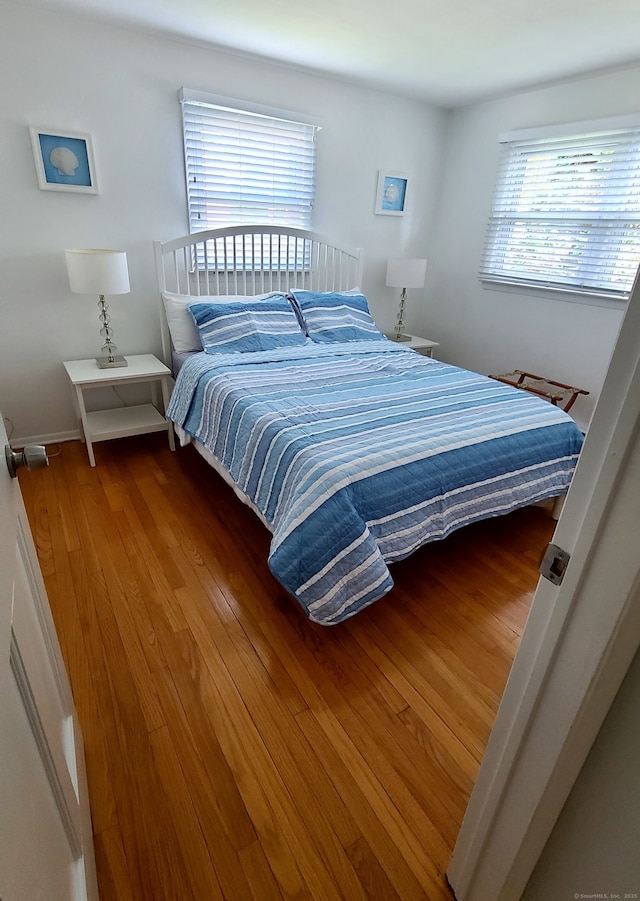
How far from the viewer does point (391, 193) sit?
380 centimetres

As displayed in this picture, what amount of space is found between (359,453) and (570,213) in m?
2.70

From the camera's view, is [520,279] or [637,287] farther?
[520,279]

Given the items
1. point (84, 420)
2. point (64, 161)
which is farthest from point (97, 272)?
point (84, 420)

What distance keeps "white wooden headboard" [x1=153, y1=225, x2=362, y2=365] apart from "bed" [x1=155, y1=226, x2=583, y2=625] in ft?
0.04

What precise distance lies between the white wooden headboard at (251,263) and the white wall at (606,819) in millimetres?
3054

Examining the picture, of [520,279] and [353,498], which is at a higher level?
[520,279]

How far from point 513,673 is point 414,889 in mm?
681

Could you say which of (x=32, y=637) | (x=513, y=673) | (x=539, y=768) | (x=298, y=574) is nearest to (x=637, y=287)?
(x=513, y=673)

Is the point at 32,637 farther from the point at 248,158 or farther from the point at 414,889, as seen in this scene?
the point at 248,158

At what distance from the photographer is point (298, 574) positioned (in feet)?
5.13

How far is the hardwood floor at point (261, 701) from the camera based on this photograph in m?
1.09

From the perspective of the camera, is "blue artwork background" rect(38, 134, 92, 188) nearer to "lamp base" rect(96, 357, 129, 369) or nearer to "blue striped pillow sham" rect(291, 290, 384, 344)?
"lamp base" rect(96, 357, 129, 369)

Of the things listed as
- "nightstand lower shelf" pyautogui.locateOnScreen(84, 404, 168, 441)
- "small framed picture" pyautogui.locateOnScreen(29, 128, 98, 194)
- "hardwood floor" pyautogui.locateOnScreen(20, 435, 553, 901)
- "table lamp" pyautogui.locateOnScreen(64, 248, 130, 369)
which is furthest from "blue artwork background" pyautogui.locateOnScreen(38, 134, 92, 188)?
"hardwood floor" pyautogui.locateOnScreen(20, 435, 553, 901)

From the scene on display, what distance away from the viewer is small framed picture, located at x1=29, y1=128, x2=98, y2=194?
250cm
